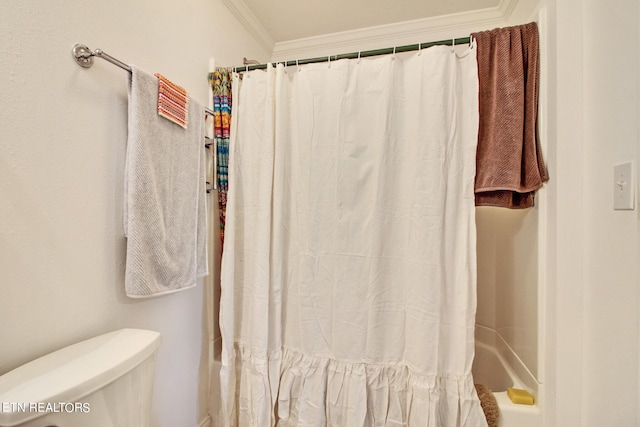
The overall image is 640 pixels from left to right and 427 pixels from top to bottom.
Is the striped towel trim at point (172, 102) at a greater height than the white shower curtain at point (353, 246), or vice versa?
the striped towel trim at point (172, 102)

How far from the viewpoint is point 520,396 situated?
1.01 meters

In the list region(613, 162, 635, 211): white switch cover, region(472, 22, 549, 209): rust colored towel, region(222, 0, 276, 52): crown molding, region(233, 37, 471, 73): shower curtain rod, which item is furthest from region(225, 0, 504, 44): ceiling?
region(613, 162, 635, 211): white switch cover

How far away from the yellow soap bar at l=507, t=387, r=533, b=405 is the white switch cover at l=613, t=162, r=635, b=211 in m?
0.82

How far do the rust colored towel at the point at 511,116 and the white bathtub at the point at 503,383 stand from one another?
817 mm

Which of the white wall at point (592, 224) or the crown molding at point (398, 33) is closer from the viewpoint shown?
the white wall at point (592, 224)

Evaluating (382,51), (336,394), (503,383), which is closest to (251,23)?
(382,51)

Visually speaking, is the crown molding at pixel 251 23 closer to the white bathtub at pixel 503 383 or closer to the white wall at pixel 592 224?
the white wall at pixel 592 224

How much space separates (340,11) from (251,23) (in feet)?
1.91

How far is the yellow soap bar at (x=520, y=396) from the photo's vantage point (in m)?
1.00

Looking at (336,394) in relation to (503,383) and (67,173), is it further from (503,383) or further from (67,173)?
(67,173)

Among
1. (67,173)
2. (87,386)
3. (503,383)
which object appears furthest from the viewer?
(503,383)

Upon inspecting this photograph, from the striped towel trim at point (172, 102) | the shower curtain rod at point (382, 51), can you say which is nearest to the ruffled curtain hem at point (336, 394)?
the striped towel trim at point (172, 102)

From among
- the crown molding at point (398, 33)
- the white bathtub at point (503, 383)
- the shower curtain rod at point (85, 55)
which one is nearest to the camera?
the shower curtain rod at point (85, 55)

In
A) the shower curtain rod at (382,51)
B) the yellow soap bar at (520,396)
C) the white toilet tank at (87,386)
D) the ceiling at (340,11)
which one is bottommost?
the yellow soap bar at (520,396)
